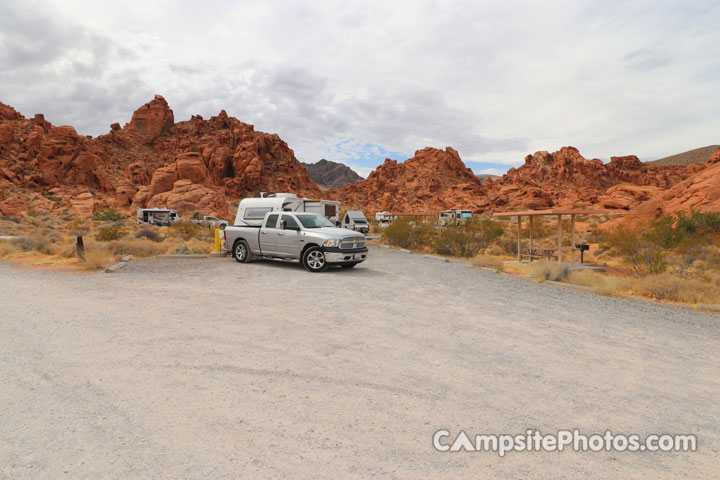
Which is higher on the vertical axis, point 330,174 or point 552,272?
point 330,174

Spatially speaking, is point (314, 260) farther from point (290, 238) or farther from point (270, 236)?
point (270, 236)

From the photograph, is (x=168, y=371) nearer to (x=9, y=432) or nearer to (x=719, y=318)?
(x=9, y=432)

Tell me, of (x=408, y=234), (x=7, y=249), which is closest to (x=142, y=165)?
(x=7, y=249)

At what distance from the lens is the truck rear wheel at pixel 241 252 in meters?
14.0

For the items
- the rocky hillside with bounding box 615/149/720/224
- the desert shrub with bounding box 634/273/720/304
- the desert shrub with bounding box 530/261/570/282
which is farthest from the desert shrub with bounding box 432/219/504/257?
the rocky hillside with bounding box 615/149/720/224

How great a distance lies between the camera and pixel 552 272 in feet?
38.4

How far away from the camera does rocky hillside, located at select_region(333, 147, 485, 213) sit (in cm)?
9238

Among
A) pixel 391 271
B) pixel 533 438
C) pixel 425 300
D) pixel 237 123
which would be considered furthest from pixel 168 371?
pixel 237 123

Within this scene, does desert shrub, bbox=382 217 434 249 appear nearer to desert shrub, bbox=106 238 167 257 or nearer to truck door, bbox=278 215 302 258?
truck door, bbox=278 215 302 258

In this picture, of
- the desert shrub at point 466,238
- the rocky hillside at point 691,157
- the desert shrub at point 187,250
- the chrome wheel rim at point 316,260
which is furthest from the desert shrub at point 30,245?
the rocky hillside at point 691,157

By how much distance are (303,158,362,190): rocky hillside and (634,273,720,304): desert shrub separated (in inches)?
6300

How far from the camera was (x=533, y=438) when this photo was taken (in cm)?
300

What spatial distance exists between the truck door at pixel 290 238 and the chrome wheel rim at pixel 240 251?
5.87 feet

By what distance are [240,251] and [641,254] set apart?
13.0 meters
